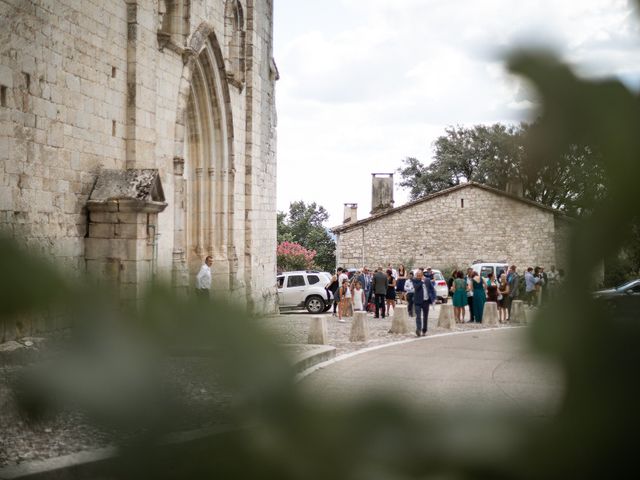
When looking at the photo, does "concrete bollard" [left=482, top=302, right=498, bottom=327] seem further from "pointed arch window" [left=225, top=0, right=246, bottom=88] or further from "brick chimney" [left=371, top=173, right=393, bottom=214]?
"brick chimney" [left=371, top=173, right=393, bottom=214]

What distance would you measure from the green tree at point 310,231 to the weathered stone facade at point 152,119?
3309 centimetres

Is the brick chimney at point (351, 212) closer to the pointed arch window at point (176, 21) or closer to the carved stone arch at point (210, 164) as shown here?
the carved stone arch at point (210, 164)

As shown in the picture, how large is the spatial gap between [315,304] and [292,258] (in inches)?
513

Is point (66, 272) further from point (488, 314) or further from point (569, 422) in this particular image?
point (488, 314)

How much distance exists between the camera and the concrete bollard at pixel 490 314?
67.4 feet

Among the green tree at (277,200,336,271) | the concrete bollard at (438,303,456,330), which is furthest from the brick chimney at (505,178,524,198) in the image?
the green tree at (277,200,336,271)

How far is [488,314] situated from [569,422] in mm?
20847

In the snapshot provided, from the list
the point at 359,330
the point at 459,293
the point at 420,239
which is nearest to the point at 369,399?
the point at 359,330

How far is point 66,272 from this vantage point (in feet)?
1.66

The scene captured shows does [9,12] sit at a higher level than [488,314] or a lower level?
higher

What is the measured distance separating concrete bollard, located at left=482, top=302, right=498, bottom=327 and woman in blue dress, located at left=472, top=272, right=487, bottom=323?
2.95 ft

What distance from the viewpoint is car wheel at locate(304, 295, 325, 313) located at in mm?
26562

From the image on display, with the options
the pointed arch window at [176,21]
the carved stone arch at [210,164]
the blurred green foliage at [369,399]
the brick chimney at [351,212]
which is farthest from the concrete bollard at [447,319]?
the brick chimney at [351,212]

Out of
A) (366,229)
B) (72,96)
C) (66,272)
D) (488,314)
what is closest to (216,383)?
(66,272)
